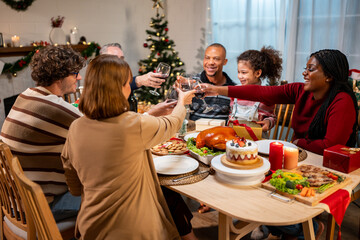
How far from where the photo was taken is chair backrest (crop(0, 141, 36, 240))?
4.66 ft

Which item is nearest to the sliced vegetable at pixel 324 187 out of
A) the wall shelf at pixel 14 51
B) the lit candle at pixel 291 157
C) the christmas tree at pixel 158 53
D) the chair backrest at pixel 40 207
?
the lit candle at pixel 291 157

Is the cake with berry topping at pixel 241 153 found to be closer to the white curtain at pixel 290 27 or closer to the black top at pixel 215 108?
the black top at pixel 215 108

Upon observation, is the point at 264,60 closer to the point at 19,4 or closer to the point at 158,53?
the point at 158,53

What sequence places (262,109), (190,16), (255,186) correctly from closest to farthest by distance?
(255,186) < (262,109) < (190,16)

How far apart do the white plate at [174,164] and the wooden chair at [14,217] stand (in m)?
0.53

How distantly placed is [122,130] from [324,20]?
3251 mm

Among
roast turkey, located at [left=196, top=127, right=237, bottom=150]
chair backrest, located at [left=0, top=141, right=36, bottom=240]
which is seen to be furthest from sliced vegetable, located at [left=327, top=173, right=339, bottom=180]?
chair backrest, located at [left=0, top=141, right=36, bottom=240]

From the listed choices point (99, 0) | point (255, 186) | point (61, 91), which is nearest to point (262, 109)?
point (255, 186)

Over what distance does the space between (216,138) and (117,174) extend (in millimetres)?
631

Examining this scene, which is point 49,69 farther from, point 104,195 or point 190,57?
point 190,57

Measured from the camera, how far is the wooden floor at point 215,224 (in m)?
2.31

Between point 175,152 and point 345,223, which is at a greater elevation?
point 175,152

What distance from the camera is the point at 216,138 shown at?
1.68 metres

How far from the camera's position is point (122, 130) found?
1220 millimetres
